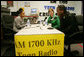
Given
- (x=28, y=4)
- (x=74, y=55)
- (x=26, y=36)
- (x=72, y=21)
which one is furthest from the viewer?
(x=28, y=4)

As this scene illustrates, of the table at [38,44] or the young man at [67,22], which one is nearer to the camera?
the table at [38,44]

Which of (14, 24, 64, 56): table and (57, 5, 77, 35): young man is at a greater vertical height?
(57, 5, 77, 35): young man

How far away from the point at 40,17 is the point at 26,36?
381cm

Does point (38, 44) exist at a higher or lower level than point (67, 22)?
lower

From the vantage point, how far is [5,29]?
228cm

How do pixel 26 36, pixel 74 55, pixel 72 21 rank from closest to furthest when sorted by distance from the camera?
pixel 26 36, pixel 72 21, pixel 74 55

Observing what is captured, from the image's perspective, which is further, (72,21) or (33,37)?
(72,21)

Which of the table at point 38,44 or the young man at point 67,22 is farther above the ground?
the young man at point 67,22

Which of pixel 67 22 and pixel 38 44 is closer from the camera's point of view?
pixel 38 44

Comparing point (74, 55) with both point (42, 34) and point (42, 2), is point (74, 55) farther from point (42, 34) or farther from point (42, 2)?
point (42, 2)

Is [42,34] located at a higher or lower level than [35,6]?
lower

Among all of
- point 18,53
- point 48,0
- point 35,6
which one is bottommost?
point 18,53

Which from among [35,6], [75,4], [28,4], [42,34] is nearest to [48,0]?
[35,6]

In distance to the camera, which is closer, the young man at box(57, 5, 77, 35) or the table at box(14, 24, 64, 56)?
the table at box(14, 24, 64, 56)
